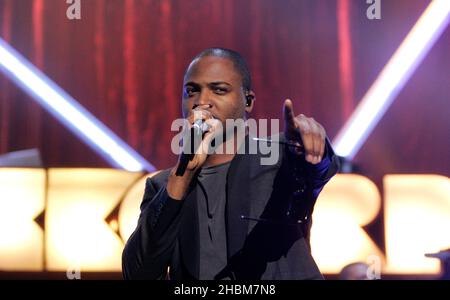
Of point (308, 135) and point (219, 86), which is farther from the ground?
point (219, 86)

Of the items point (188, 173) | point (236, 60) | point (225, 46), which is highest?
point (225, 46)

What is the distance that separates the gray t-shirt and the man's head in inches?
6.1

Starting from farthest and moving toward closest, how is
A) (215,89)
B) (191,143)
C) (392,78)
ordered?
(392,78) → (215,89) → (191,143)

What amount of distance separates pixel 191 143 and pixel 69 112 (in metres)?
2.32

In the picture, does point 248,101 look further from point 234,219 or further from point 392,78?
point 392,78

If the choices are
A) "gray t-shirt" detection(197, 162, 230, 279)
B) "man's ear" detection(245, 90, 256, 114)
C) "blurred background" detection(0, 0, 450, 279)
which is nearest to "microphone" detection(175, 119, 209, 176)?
"gray t-shirt" detection(197, 162, 230, 279)

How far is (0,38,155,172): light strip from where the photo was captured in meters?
3.79

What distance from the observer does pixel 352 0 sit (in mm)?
3846

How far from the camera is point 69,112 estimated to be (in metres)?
3.85

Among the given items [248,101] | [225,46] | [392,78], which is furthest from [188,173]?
[392,78]

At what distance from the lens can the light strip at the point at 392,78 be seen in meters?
3.73

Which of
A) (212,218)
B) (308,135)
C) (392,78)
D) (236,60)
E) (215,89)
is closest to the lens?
(308,135)
